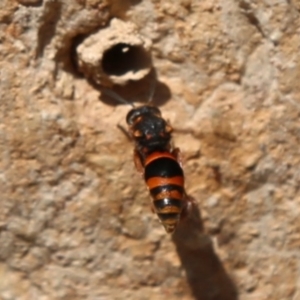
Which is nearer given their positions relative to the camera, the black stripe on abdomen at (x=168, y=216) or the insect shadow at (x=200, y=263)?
the black stripe on abdomen at (x=168, y=216)

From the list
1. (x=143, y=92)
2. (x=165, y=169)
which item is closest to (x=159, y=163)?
(x=165, y=169)

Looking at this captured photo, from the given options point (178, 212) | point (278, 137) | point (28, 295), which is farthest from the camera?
point (28, 295)

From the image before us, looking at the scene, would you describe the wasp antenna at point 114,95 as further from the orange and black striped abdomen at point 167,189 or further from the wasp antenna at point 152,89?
the orange and black striped abdomen at point 167,189

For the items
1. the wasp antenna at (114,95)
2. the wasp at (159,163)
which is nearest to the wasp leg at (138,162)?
the wasp at (159,163)

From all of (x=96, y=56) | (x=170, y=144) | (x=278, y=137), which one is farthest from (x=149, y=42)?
(x=278, y=137)

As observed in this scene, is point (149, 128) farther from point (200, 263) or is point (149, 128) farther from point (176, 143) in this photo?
point (200, 263)

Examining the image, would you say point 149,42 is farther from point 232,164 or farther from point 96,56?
point 232,164
